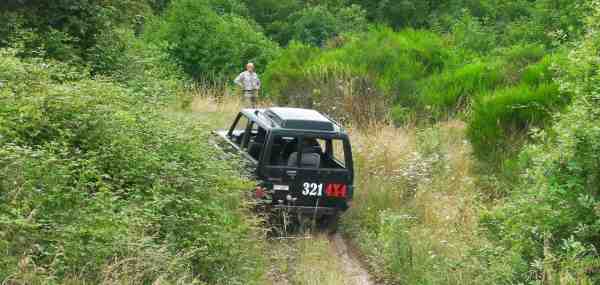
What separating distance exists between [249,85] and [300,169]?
899cm

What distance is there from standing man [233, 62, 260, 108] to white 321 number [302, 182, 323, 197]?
29.2 ft

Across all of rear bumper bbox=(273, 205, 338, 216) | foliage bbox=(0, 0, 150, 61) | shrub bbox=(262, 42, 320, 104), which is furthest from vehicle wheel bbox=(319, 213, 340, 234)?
shrub bbox=(262, 42, 320, 104)

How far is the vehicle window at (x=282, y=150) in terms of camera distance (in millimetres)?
11498

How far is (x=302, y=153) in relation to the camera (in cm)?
1117

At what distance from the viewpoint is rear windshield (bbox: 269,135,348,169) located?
11039 mm

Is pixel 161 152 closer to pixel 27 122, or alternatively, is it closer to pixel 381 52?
pixel 27 122

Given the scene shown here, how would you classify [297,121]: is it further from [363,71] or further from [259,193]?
[363,71]

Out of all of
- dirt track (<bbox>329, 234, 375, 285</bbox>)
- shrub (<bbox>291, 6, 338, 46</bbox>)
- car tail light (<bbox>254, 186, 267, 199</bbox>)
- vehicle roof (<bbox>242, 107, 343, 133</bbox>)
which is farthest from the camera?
shrub (<bbox>291, 6, 338, 46</bbox>)

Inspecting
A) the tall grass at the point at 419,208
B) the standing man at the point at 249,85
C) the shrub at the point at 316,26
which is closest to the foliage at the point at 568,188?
the tall grass at the point at 419,208

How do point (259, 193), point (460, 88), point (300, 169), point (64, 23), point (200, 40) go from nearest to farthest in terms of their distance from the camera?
point (259, 193) < point (300, 169) < point (64, 23) < point (460, 88) < point (200, 40)

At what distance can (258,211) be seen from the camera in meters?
10.6

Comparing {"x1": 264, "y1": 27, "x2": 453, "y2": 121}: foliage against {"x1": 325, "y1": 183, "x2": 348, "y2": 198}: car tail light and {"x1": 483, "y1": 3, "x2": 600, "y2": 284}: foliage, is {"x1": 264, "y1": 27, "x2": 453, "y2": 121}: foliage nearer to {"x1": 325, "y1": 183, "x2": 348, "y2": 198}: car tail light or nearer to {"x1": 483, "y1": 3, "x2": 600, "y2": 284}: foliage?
{"x1": 325, "y1": 183, "x2": 348, "y2": 198}: car tail light

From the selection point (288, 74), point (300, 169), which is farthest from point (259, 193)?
point (288, 74)

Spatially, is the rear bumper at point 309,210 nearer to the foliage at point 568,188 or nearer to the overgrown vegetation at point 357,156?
the overgrown vegetation at point 357,156
